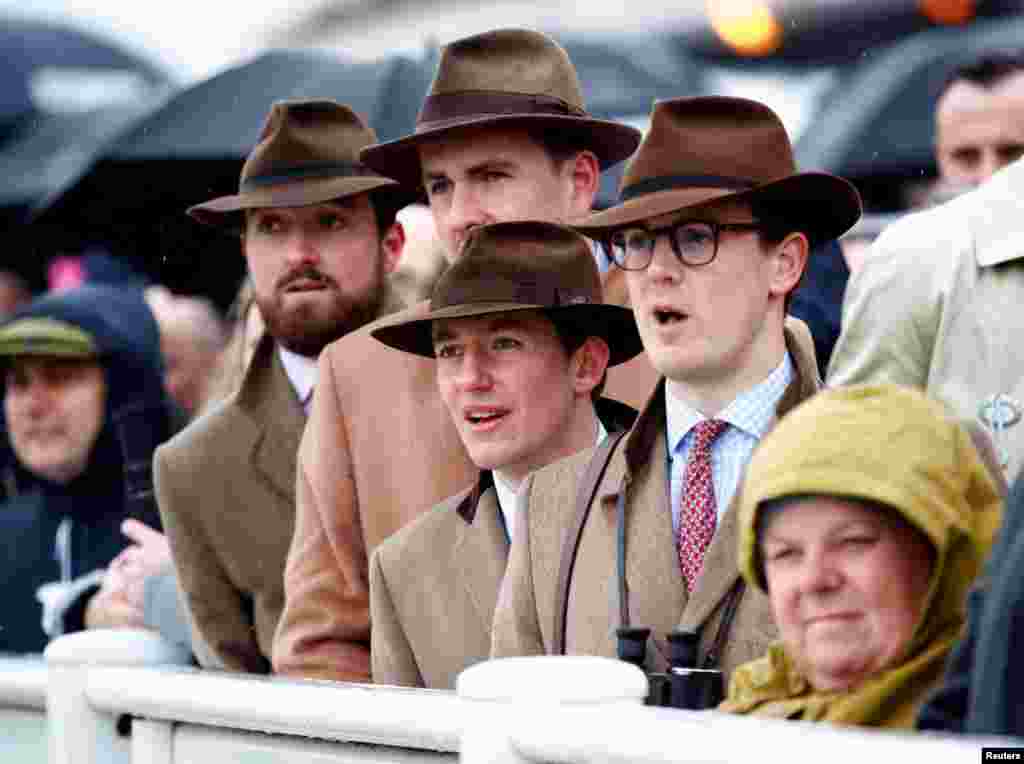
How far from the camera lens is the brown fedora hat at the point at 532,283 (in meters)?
4.73

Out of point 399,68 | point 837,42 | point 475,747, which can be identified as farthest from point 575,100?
point 837,42

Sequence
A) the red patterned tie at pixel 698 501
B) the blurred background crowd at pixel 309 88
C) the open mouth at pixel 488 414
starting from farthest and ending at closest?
1. the blurred background crowd at pixel 309 88
2. the open mouth at pixel 488 414
3. the red patterned tie at pixel 698 501

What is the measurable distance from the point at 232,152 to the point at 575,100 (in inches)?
168

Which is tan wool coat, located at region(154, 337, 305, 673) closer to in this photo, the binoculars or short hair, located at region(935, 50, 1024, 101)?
the binoculars

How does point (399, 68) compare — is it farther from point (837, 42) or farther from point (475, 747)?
point (837, 42)

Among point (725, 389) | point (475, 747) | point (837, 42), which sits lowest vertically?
point (475, 747)

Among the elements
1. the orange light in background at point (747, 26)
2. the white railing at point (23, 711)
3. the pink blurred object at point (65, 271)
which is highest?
the orange light in background at point (747, 26)

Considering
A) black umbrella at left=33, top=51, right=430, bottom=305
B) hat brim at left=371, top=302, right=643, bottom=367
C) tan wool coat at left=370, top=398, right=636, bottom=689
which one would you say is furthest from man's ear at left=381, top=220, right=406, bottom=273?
black umbrella at left=33, top=51, right=430, bottom=305

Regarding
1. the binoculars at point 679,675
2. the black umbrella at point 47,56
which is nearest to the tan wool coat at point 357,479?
the binoculars at point 679,675

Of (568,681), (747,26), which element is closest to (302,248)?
(568,681)

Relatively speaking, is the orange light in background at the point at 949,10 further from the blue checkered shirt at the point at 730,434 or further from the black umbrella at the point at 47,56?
the blue checkered shirt at the point at 730,434

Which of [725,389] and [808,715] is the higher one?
[725,389]

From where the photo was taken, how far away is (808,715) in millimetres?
3473

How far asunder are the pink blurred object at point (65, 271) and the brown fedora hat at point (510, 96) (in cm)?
598
